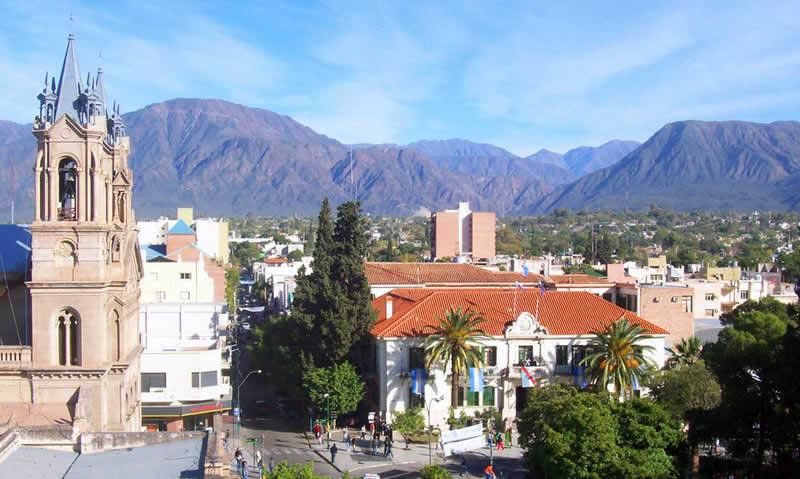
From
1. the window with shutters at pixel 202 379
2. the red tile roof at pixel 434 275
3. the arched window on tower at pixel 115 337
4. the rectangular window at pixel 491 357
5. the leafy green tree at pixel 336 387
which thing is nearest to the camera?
the arched window on tower at pixel 115 337

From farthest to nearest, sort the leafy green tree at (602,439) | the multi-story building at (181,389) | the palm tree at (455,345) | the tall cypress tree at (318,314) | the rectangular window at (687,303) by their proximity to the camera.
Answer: the rectangular window at (687,303) → the tall cypress tree at (318,314) → the palm tree at (455,345) → the multi-story building at (181,389) → the leafy green tree at (602,439)

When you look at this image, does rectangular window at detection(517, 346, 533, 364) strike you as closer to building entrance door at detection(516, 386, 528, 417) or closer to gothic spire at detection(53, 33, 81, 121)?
building entrance door at detection(516, 386, 528, 417)

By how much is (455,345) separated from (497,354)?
4.50m

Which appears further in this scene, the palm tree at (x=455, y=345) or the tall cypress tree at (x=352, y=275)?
the tall cypress tree at (x=352, y=275)

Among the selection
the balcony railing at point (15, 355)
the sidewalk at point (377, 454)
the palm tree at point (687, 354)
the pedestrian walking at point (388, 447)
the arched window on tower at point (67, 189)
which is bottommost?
the sidewalk at point (377, 454)

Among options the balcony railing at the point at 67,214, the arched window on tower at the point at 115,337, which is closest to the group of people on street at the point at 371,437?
the arched window on tower at the point at 115,337

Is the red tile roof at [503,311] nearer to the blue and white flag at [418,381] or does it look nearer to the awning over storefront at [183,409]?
the blue and white flag at [418,381]

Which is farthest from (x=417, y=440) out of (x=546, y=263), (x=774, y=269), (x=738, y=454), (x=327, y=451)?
(x=774, y=269)

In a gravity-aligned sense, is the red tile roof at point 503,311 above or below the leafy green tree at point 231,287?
above

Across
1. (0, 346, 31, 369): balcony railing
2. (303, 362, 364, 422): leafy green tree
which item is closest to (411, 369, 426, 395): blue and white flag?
(303, 362, 364, 422): leafy green tree

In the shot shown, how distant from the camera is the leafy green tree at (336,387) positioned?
50.6m

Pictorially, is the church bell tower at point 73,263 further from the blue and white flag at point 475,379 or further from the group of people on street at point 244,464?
the blue and white flag at point 475,379

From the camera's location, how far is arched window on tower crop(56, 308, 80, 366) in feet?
105

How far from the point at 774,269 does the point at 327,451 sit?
390ft
